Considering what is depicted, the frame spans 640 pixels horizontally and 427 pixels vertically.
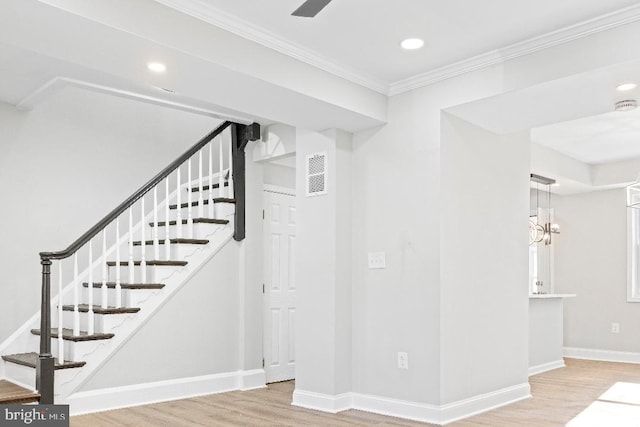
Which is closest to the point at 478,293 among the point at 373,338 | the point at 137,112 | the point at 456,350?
the point at 456,350

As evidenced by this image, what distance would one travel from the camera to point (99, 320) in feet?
16.0

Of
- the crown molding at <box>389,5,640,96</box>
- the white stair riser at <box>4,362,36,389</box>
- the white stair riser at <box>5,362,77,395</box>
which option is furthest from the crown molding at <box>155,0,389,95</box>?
the white stair riser at <box>4,362,36,389</box>

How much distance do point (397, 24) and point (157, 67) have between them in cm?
150

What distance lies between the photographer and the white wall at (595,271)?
8.08m

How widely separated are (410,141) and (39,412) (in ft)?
10.9

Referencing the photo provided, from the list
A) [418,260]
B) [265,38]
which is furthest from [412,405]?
[265,38]

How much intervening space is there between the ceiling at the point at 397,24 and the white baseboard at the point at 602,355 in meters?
5.65

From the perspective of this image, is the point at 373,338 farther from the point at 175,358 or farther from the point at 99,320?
the point at 99,320

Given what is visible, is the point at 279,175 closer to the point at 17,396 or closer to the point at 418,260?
the point at 418,260

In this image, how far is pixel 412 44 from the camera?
3975mm

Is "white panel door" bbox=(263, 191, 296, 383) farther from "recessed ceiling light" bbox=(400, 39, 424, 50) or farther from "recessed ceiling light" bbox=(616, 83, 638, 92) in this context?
"recessed ceiling light" bbox=(616, 83, 638, 92)

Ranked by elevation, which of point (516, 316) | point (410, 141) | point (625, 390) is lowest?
point (625, 390)

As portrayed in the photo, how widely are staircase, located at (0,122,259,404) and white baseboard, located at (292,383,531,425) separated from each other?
5.23 ft

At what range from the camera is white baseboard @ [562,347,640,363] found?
7883 mm
